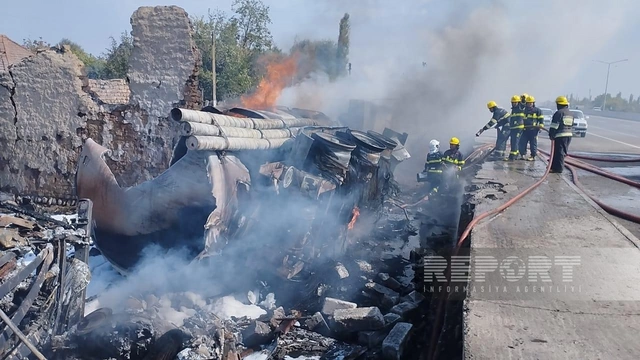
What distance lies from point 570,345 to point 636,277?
4.31 ft

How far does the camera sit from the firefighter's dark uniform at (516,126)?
9.76 m

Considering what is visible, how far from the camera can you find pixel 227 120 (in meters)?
5.16

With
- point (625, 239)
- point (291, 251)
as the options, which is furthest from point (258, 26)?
point (625, 239)

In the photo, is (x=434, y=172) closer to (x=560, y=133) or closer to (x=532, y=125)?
(x=560, y=133)

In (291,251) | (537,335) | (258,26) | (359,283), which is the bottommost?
(359,283)

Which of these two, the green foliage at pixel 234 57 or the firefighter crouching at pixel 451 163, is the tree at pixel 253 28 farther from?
the firefighter crouching at pixel 451 163

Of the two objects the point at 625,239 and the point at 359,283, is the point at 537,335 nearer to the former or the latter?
the point at 625,239

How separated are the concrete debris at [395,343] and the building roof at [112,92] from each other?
6.61m

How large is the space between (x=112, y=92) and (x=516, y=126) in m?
8.22

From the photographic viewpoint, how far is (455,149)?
8.80m

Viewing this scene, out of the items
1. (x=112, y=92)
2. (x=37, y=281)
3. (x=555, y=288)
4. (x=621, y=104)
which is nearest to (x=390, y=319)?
(x=555, y=288)

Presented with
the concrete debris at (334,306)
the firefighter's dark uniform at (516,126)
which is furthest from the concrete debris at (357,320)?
the firefighter's dark uniform at (516,126)

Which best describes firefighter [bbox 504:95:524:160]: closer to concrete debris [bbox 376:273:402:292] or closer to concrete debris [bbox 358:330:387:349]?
concrete debris [bbox 376:273:402:292]

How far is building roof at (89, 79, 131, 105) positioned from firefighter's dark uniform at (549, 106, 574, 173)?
758cm
